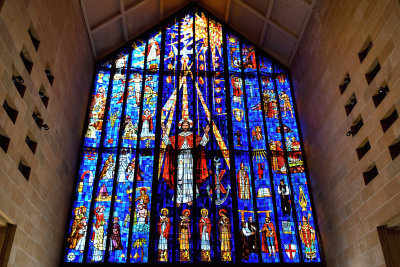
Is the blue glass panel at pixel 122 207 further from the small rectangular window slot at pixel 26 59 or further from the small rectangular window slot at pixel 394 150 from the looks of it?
the small rectangular window slot at pixel 394 150

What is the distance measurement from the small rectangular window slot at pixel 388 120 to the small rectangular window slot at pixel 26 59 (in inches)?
363

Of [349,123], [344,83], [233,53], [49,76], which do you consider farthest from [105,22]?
[349,123]

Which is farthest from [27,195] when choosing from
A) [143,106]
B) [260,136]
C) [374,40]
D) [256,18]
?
[256,18]

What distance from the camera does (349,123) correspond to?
36.5ft

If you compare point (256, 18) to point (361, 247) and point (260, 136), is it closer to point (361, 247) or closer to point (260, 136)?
point (260, 136)

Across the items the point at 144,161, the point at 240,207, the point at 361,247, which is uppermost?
the point at 144,161

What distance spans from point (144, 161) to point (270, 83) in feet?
20.9

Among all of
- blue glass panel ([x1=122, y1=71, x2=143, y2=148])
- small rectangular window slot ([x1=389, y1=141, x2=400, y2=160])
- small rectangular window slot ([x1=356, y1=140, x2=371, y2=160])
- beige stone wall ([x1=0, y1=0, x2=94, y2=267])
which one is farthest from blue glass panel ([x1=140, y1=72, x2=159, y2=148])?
small rectangular window slot ([x1=389, y1=141, x2=400, y2=160])

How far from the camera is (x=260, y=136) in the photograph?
591 inches

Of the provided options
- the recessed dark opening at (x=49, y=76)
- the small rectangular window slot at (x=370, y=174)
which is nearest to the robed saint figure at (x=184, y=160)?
the recessed dark opening at (x=49, y=76)

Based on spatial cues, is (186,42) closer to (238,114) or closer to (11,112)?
(238,114)

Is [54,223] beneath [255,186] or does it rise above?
beneath

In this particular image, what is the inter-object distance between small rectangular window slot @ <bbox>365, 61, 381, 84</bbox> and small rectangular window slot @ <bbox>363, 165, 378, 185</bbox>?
7.65 feet

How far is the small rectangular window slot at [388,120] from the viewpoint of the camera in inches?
361
